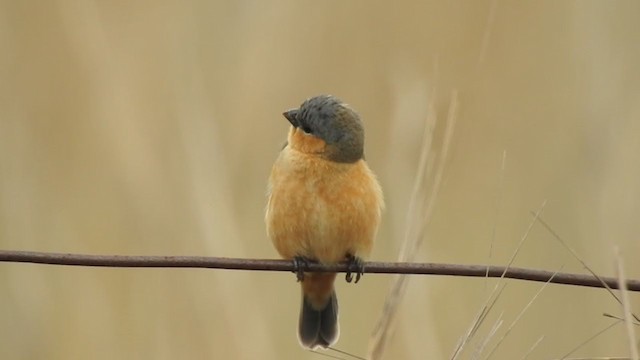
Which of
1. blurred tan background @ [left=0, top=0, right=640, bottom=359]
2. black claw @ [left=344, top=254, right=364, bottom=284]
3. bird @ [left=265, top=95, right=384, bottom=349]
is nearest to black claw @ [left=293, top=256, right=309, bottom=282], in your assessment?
bird @ [left=265, top=95, right=384, bottom=349]

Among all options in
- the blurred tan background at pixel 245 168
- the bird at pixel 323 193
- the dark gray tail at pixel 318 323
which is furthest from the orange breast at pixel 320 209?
the blurred tan background at pixel 245 168

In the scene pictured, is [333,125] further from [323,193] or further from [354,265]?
[354,265]

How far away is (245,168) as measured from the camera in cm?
409

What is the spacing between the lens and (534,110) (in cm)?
467

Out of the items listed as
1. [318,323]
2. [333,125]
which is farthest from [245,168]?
[333,125]

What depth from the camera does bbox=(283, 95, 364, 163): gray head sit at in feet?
9.82

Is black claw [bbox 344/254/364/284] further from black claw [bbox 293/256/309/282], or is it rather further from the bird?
black claw [bbox 293/256/309/282]

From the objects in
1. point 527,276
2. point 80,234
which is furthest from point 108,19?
point 527,276

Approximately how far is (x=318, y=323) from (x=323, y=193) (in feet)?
1.91

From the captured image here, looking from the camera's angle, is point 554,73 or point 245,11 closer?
point 245,11

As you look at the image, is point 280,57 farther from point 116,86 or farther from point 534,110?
point 534,110

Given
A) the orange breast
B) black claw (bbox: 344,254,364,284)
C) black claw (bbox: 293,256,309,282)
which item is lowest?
black claw (bbox: 344,254,364,284)

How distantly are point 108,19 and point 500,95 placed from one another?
1607mm

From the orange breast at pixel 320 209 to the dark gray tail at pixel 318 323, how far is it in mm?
356
